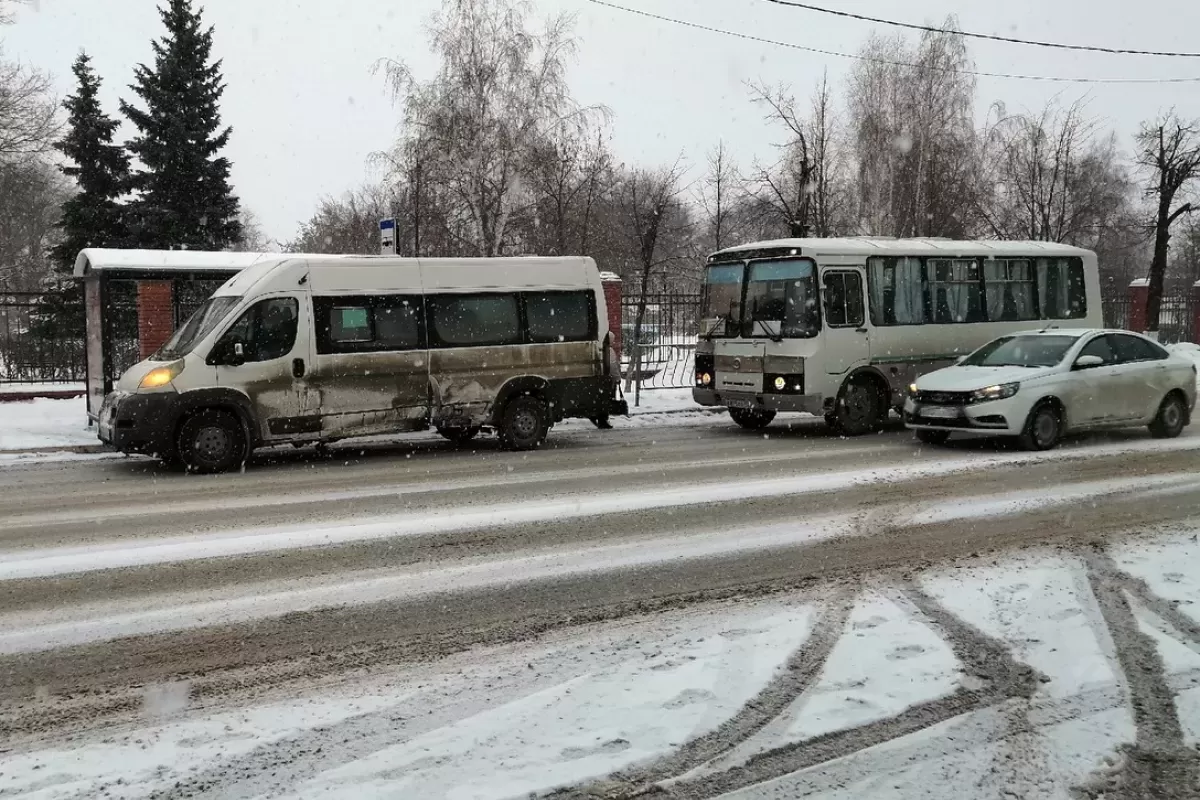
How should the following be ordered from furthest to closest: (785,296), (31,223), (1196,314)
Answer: (31,223) → (1196,314) → (785,296)

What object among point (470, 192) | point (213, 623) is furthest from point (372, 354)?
point (470, 192)

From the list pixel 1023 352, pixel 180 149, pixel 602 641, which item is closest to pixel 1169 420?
pixel 1023 352

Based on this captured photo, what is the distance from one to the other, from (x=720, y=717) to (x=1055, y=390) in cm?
1016

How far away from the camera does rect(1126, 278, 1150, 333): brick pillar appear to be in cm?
3073

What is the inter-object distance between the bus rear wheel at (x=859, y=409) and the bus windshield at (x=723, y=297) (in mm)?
1987

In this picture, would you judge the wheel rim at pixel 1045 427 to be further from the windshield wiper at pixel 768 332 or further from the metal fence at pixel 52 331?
the metal fence at pixel 52 331

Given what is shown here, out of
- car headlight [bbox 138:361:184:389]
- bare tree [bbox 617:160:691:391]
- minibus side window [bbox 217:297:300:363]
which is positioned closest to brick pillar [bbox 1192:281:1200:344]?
bare tree [bbox 617:160:691:391]

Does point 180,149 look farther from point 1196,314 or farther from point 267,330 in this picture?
point 1196,314

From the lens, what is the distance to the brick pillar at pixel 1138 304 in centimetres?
3073

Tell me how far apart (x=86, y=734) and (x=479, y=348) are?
9146mm

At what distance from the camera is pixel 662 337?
21.1 meters

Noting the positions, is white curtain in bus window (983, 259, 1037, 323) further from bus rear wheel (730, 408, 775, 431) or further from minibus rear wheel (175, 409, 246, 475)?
minibus rear wheel (175, 409, 246, 475)

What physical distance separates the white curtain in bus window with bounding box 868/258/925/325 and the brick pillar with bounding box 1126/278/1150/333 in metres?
18.6

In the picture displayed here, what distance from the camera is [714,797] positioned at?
3.54 m
